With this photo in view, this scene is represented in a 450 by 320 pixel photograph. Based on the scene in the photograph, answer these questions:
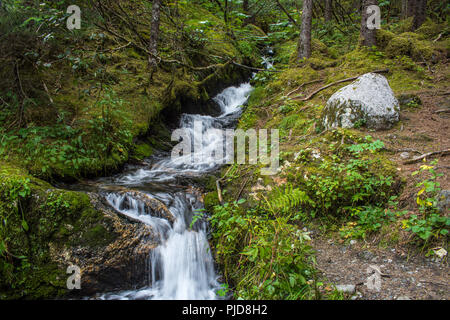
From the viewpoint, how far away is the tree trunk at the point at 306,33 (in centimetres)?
879

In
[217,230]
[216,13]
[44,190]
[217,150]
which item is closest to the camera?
[44,190]

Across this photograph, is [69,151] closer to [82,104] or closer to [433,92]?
[82,104]

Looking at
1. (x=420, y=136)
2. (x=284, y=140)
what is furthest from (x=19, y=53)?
(x=420, y=136)

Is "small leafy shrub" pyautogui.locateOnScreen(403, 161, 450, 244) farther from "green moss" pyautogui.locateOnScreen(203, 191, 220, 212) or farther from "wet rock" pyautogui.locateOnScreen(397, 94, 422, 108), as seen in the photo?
"wet rock" pyautogui.locateOnScreen(397, 94, 422, 108)

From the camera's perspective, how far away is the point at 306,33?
8.95 metres

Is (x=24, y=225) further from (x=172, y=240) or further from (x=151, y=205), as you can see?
(x=172, y=240)

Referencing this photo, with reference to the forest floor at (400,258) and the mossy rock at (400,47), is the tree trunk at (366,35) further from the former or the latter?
the forest floor at (400,258)

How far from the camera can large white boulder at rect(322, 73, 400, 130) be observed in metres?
→ 4.80

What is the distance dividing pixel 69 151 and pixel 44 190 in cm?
136

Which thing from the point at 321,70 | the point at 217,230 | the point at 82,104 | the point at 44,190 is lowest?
the point at 217,230

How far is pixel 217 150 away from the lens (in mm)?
7535

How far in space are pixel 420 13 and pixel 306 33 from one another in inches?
170

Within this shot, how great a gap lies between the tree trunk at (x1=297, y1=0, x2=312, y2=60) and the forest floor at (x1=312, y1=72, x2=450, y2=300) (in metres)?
5.64

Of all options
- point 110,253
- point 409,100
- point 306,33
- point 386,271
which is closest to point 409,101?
point 409,100
